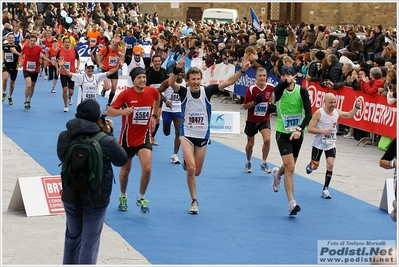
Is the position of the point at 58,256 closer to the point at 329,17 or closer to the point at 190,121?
the point at 190,121

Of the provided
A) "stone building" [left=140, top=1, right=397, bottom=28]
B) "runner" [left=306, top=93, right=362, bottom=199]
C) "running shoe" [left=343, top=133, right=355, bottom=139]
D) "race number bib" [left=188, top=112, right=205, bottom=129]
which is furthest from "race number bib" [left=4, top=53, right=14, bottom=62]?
"stone building" [left=140, top=1, right=397, bottom=28]

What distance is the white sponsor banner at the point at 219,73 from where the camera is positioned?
24.2 m

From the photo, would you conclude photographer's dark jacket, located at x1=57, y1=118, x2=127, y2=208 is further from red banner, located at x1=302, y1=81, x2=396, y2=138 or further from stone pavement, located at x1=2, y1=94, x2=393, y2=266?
red banner, located at x1=302, y1=81, x2=396, y2=138

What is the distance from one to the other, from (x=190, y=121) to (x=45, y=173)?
10.9 feet

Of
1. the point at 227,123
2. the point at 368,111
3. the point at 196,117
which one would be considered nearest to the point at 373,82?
the point at 368,111

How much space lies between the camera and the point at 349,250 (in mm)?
9336

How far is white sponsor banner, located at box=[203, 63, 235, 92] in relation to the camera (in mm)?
24155

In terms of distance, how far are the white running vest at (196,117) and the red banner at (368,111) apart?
19.9 ft

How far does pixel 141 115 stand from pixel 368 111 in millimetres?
7572

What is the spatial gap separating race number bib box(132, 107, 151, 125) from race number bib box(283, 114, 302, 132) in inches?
76.7

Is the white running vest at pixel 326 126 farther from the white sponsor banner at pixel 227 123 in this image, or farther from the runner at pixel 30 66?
the runner at pixel 30 66

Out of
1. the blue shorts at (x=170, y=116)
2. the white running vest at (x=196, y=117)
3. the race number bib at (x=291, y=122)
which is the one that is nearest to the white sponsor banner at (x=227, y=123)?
the blue shorts at (x=170, y=116)

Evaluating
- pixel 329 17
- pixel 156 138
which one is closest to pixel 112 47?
pixel 156 138

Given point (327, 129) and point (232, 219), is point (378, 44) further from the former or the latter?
point (232, 219)
